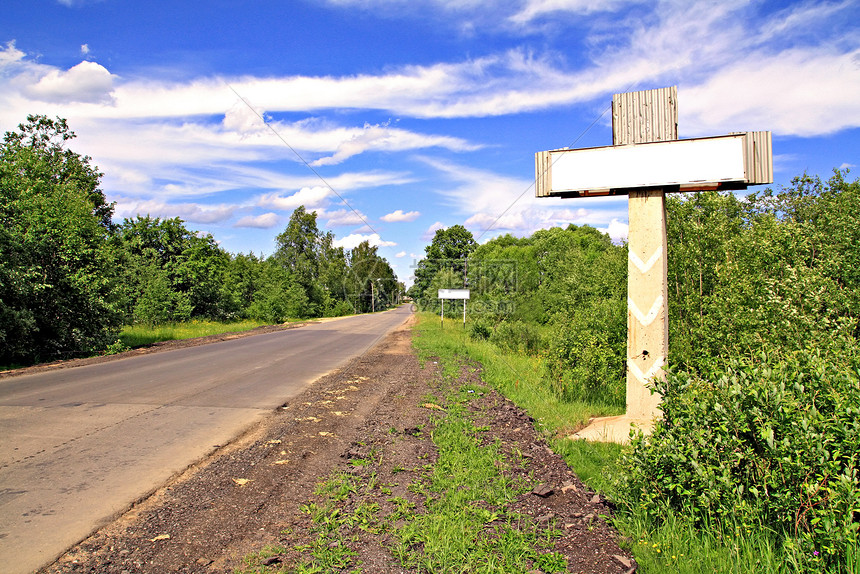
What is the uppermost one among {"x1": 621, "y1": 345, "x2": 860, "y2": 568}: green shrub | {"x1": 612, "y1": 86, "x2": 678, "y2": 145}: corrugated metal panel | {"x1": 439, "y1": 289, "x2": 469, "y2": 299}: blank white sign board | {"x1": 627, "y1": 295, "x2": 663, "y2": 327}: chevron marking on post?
{"x1": 612, "y1": 86, "x2": 678, "y2": 145}: corrugated metal panel

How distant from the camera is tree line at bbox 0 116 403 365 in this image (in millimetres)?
13719

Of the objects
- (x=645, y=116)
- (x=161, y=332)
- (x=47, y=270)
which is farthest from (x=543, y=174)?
(x=161, y=332)

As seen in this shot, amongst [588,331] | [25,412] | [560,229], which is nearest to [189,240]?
[25,412]

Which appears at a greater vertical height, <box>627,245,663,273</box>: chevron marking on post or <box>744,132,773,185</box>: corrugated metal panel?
<box>744,132,773,185</box>: corrugated metal panel

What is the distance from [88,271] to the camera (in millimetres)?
15836

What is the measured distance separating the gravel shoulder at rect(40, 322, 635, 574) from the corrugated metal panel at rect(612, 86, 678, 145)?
361cm

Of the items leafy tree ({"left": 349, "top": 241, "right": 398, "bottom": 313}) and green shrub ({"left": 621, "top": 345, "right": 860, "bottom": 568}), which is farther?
leafy tree ({"left": 349, "top": 241, "right": 398, "bottom": 313})

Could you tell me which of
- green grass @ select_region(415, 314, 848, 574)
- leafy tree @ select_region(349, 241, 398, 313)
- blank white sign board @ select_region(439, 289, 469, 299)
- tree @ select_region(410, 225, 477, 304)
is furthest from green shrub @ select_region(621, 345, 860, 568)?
leafy tree @ select_region(349, 241, 398, 313)

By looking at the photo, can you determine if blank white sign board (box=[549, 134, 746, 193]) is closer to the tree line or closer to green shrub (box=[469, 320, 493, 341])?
the tree line

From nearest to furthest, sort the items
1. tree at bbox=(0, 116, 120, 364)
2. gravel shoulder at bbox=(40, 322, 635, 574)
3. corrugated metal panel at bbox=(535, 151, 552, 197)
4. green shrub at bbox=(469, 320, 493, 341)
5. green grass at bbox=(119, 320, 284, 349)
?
gravel shoulder at bbox=(40, 322, 635, 574) → corrugated metal panel at bbox=(535, 151, 552, 197) → tree at bbox=(0, 116, 120, 364) → green grass at bbox=(119, 320, 284, 349) → green shrub at bbox=(469, 320, 493, 341)

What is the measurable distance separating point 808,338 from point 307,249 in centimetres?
5923

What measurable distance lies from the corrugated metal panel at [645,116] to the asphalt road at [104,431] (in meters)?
6.02

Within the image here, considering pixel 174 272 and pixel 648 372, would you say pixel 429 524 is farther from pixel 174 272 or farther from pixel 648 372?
pixel 174 272

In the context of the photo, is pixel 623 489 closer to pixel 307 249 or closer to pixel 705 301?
pixel 705 301
